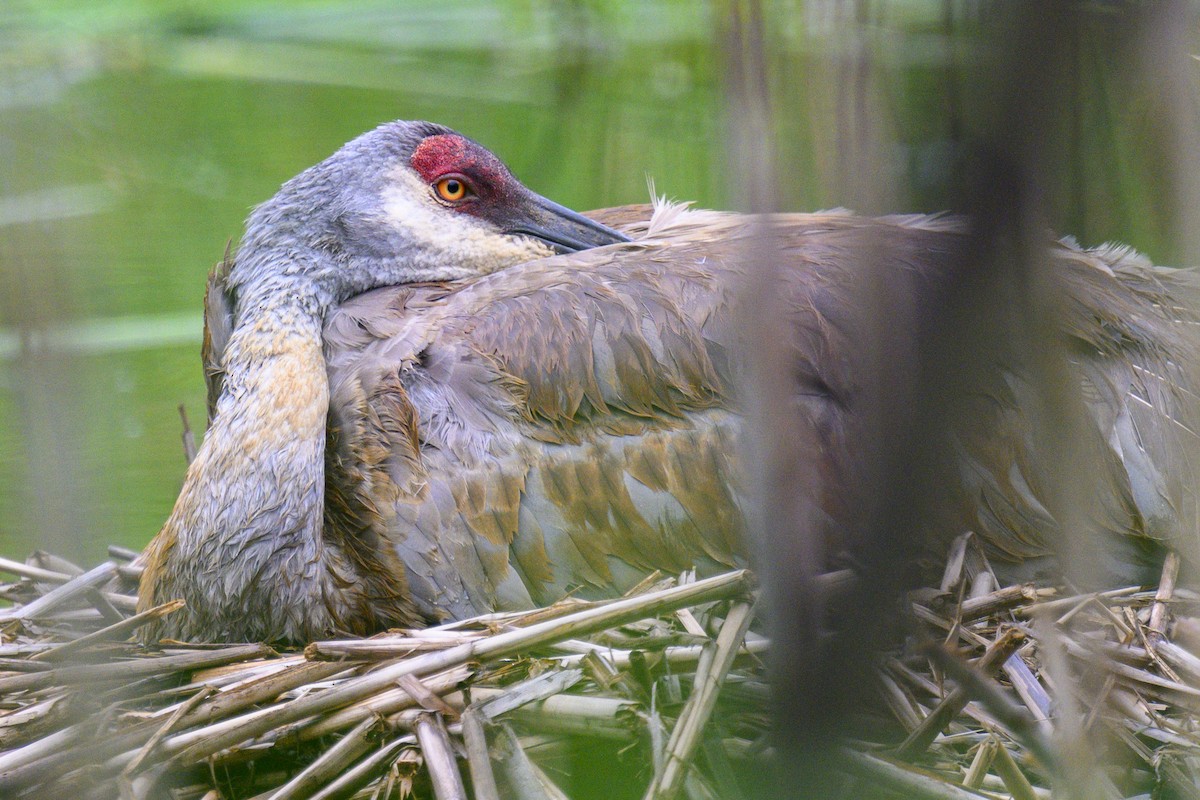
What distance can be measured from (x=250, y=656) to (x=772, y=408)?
138 centimetres

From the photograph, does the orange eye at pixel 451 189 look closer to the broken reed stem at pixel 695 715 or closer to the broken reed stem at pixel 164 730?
the broken reed stem at pixel 164 730

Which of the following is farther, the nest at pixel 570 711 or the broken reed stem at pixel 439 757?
the broken reed stem at pixel 439 757

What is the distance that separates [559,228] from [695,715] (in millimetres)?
1531

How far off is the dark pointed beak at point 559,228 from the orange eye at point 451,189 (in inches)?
5.1

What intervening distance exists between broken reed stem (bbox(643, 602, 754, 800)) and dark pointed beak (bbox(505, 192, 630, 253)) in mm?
1409

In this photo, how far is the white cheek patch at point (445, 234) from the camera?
98.8 inches

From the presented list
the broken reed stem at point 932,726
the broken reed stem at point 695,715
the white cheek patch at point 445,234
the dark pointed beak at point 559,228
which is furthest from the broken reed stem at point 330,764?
the dark pointed beak at point 559,228

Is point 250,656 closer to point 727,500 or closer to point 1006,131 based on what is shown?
point 727,500

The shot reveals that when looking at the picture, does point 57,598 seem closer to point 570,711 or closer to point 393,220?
point 393,220

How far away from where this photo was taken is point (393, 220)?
2.50 m

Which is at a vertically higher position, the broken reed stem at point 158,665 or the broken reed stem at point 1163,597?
the broken reed stem at point 158,665

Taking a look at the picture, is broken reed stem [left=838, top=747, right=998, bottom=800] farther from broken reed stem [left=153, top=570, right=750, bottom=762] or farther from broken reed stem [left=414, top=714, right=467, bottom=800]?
broken reed stem [left=414, top=714, right=467, bottom=800]

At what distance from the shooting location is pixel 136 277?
17.1ft

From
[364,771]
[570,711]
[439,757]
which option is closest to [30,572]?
[364,771]
